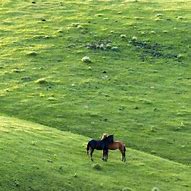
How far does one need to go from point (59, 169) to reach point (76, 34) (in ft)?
104

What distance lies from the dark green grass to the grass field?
0.09 meters

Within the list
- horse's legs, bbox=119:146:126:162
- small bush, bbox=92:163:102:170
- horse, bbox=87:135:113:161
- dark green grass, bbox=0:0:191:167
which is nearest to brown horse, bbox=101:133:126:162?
horse's legs, bbox=119:146:126:162

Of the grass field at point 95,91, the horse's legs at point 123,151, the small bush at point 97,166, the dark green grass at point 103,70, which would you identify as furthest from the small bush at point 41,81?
the small bush at point 97,166

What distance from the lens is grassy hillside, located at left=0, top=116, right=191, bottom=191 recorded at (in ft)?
102

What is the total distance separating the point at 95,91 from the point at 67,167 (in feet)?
53.2

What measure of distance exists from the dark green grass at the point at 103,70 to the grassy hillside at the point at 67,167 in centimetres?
311

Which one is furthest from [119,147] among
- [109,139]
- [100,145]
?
[100,145]

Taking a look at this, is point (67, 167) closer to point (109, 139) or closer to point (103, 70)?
point (109, 139)

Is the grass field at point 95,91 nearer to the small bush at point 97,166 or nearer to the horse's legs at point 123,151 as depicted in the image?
the small bush at point 97,166

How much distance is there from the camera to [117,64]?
54969 millimetres

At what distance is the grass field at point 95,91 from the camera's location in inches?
1315

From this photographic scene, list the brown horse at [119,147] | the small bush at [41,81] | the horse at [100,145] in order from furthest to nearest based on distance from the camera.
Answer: the small bush at [41,81] < the brown horse at [119,147] < the horse at [100,145]

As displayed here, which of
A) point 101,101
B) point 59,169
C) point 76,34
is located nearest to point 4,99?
point 101,101

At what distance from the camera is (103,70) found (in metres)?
53.1
